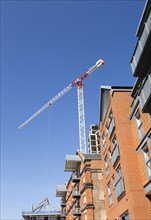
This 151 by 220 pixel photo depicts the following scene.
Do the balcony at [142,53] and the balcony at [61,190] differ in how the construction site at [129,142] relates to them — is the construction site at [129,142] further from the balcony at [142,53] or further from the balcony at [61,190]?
the balcony at [61,190]

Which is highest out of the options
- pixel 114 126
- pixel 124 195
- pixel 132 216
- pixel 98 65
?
pixel 98 65

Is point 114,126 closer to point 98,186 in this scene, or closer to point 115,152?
point 115,152

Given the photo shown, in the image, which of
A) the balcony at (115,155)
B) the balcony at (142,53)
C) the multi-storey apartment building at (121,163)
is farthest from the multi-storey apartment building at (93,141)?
the balcony at (142,53)

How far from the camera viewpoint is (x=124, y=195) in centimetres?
2486

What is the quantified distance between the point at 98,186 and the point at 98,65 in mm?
72828

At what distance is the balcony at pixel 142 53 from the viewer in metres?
16.9

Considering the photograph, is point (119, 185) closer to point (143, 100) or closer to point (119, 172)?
point (119, 172)

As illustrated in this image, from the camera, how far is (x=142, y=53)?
1794 cm

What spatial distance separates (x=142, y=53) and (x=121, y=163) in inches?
446

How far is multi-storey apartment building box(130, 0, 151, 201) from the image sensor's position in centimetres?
1719

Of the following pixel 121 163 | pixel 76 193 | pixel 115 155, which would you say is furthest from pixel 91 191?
pixel 121 163

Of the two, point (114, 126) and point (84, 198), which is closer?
point (114, 126)

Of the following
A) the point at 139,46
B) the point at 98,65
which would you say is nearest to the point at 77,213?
the point at 139,46

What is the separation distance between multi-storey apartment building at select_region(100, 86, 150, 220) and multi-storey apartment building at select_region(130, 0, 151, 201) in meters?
0.72
